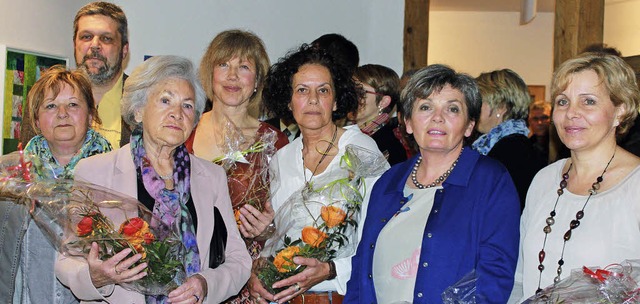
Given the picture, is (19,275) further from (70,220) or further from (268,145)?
(268,145)

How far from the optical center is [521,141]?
4.53 meters

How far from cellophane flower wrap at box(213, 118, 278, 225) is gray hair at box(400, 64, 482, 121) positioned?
2.46 feet

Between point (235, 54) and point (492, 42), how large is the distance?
385 inches

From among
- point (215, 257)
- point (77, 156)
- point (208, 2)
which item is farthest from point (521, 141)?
point (208, 2)

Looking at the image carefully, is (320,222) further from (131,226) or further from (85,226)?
(85,226)

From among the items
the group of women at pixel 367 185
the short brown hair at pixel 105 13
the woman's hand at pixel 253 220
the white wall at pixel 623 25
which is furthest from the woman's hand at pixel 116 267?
the white wall at pixel 623 25

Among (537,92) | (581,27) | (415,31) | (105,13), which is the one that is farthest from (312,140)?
(537,92)

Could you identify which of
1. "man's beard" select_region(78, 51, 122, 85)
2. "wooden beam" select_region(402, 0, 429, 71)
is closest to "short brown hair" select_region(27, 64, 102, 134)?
"man's beard" select_region(78, 51, 122, 85)

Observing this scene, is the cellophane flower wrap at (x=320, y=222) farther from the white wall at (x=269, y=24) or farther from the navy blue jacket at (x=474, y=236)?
the white wall at (x=269, y=24)

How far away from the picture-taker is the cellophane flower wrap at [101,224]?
9.39 ft

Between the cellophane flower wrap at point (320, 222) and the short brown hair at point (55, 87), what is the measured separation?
108 cm

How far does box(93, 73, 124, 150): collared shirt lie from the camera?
14.3 ft

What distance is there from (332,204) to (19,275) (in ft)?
4.33

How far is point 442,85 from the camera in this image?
3273mm
